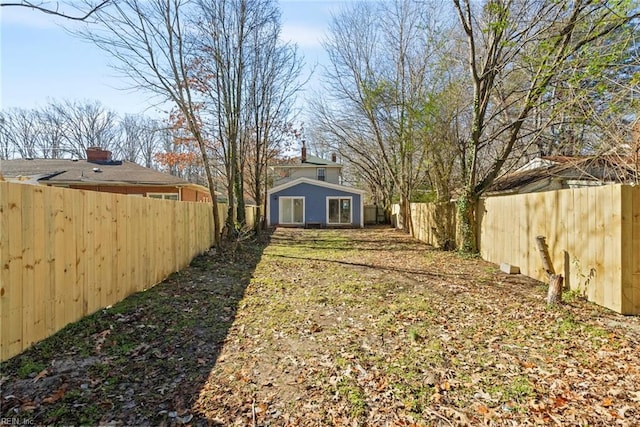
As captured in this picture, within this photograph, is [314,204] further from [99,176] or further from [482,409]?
[482,409]

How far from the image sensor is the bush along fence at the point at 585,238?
4273mm

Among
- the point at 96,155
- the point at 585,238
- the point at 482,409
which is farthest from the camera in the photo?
the point at 96,155

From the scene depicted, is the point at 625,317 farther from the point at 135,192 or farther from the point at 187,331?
the point at 135,192

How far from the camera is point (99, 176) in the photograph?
1484 cm

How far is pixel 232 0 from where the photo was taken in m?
10.5

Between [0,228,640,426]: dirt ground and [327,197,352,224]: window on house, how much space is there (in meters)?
16.6

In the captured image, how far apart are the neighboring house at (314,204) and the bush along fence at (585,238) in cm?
1445

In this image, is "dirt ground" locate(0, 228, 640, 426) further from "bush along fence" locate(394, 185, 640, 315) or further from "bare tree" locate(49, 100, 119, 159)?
"bare tree" locate(49, 100, 119, 159)

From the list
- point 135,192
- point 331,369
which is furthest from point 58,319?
point 135,192

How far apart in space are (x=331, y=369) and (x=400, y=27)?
633 inches

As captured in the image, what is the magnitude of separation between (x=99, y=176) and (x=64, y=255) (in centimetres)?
1328

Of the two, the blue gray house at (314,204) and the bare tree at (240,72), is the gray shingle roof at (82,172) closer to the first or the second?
the bare tree at (240,72)

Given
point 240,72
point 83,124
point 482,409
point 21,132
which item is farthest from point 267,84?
point 21,132

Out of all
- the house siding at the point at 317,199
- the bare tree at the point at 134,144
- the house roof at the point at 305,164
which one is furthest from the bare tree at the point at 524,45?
the bare tree at the point at 134,144
